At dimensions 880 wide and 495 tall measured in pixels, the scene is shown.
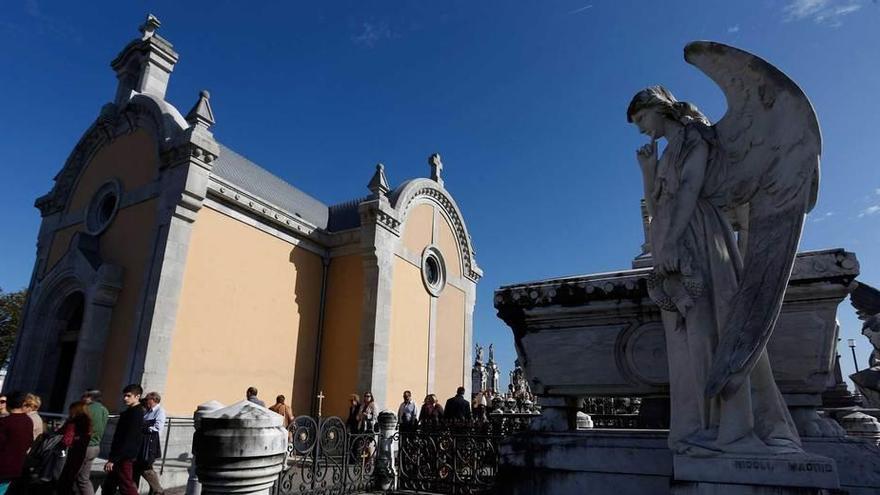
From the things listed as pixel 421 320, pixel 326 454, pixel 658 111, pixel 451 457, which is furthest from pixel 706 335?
pixel 421 320

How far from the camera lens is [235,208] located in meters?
12.7

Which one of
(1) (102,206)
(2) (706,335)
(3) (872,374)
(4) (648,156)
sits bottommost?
(2) (706,335)

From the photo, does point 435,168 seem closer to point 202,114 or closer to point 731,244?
point 202,114

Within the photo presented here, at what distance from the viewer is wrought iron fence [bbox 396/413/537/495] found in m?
4.93

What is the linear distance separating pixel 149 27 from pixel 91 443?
13.5m

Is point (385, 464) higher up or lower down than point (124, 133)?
lower down

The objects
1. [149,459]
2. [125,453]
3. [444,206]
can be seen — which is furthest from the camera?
[444,206]

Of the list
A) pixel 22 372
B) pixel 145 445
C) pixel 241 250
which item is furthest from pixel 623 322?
pixel 22 372

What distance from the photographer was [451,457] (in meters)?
5.12

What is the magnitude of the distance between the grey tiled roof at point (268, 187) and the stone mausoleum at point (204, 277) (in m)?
0.08

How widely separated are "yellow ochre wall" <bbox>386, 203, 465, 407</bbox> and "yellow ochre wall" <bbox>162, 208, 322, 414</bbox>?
7.95 feet

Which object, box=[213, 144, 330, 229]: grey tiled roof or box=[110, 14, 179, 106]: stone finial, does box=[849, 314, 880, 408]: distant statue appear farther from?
box=[110, 14, 179, 106]: stone finial

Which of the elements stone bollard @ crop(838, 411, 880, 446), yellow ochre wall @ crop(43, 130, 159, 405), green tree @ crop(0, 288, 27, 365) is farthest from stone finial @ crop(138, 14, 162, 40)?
green tree @ crop(0, 288, 27, 365)

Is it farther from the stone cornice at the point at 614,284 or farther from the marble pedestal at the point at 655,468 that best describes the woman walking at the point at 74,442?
the stone cornice at the point at 614,284
